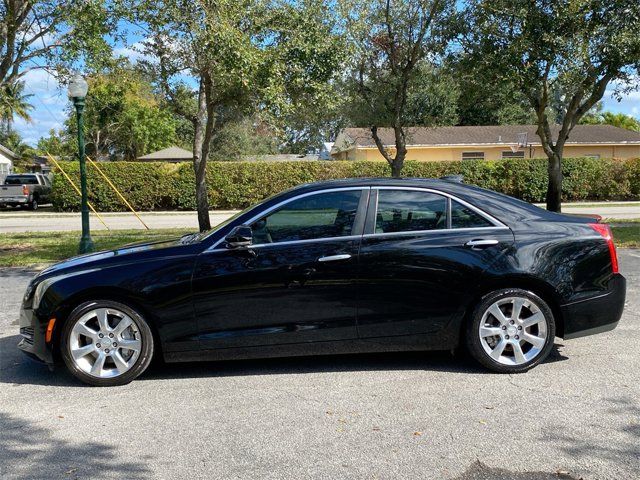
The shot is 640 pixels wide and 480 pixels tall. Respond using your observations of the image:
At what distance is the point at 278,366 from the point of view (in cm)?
532

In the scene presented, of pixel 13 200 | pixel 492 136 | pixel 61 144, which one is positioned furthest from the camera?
pixel 61 144

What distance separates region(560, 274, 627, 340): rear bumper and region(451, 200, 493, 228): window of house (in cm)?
99

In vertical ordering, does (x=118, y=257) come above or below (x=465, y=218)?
below

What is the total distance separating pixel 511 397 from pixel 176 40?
30.0 feet

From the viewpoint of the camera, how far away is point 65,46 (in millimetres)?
10656

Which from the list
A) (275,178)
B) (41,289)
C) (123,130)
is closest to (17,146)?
(123,130)

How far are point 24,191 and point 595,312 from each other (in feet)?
101

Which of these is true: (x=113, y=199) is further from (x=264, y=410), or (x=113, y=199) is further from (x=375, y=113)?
(x=264, y=410)

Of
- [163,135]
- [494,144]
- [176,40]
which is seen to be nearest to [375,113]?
[176,40]

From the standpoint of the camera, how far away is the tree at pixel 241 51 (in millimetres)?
9391

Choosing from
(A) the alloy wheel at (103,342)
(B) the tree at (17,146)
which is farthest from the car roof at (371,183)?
(B) the tree at (17,146)

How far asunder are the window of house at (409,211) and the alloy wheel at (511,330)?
861mm

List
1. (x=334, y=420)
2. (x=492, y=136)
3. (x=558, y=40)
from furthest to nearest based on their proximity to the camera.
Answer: (x=492, y=136) → (x=558, y=40) → (x=334, y=420)

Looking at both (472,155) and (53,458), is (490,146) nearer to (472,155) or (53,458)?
(472,155)
